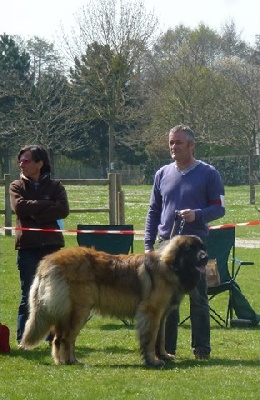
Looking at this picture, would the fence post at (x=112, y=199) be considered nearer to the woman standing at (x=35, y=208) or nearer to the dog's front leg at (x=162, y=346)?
the woman standing at (x=35, y=208)

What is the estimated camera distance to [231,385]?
7.10m

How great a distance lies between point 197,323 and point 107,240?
3.18 meters

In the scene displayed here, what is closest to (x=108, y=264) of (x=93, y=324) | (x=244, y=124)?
(x=93, y=324)

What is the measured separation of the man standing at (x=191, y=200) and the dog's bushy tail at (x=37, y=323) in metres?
1.25

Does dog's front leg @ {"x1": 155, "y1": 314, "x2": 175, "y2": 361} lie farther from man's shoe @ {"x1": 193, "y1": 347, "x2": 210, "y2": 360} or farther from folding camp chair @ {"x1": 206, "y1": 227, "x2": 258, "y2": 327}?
folding camp chair @ {"x1": 206, "y1": 227, "x2": 258, "y2": 327}

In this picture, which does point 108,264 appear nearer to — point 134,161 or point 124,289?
point 124,289

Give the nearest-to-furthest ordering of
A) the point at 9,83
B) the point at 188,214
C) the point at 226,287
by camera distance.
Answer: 1. the point at 188,214
2. the point at 226,287
3. the point at 9,83

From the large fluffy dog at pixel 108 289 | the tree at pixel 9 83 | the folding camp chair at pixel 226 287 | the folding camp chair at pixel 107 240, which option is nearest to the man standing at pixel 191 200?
the large fluffy dog at pixel 108 289

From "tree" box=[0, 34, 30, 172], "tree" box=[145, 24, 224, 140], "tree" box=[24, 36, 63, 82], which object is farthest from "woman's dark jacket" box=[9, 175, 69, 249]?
"tree" box=[24, 36, 63, 82]

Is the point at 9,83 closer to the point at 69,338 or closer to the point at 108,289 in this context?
the point at 108,289

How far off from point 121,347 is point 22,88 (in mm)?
46949

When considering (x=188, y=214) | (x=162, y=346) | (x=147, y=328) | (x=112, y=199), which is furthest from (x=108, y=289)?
(x=112, y=199)

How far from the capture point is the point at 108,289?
8.51 m

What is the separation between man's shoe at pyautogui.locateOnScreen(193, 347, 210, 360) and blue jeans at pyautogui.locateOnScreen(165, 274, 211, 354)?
21 millimetres
